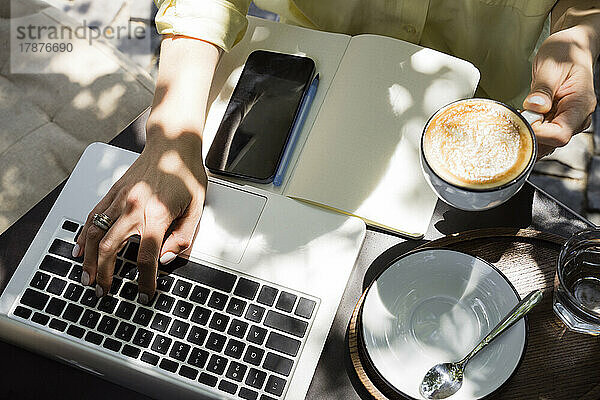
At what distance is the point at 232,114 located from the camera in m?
1.03

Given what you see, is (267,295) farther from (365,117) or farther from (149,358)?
(365,117)

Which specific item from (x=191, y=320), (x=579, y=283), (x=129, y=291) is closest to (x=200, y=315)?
(x=191, y=320)

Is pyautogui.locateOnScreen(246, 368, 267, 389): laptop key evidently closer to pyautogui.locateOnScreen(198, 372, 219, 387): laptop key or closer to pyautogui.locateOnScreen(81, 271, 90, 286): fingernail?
pyautogui.locateOnScreen(198, 372, 219, 387): laptop key

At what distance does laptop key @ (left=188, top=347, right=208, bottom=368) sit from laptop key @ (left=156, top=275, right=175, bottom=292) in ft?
0.34

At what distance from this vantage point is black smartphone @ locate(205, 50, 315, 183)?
38.8 inches

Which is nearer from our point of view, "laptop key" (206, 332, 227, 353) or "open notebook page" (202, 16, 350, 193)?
"laptop key" (206, 332, 227, 353)

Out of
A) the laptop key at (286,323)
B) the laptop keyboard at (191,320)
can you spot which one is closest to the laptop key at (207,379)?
the laptop keyboard at (191,320)

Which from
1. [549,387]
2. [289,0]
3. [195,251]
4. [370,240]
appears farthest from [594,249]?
[289,0]

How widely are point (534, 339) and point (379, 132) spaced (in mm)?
387

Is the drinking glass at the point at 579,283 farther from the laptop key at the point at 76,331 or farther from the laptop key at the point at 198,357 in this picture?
the laptop key at the point at 76,331

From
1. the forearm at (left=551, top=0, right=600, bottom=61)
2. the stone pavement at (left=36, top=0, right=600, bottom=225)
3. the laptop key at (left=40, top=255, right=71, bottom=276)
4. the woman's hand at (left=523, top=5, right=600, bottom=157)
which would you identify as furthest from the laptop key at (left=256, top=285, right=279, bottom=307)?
the stone pavement at (left=36, top=0, right=600, bottom=225)

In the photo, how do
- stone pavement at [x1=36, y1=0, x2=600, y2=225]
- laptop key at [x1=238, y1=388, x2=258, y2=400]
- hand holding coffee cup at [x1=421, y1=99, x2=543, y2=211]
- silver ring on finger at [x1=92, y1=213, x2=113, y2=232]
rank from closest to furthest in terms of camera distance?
hand holding coffee cup at [x1=421, y1=99, x2=543, y2=211]
laptop key at [x1=238, y1=388, x2=258, y2=400]
silver ring on finger at [x1=92, y1=213, x2=113, y2=232]
stone pavement at [x1=36, y1=0, x2=600, y2=225]

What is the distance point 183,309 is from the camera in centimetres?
89

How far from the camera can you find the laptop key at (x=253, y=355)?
850 millimetres
